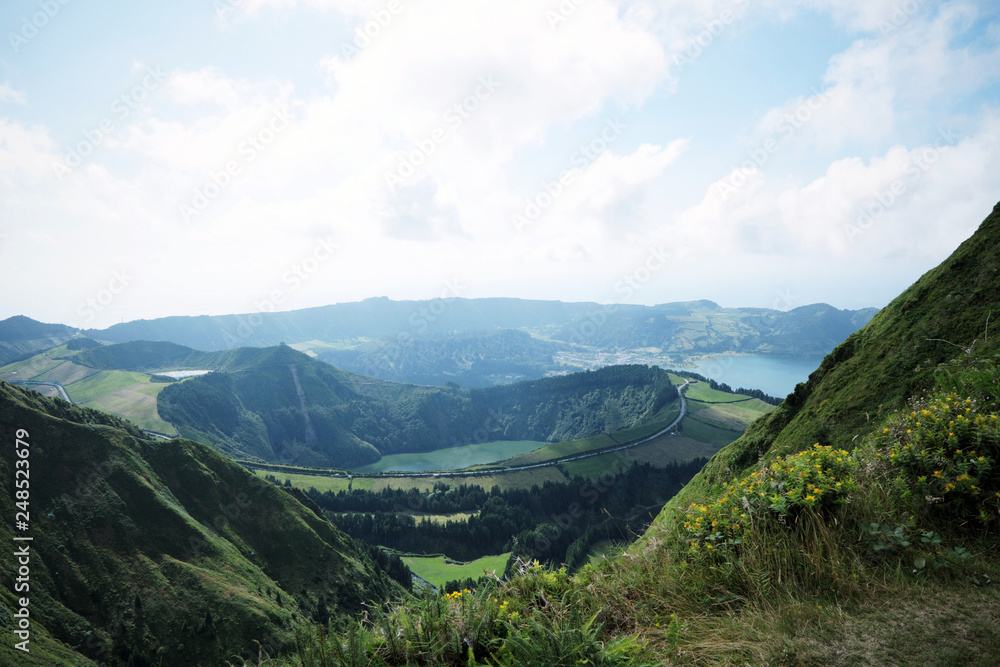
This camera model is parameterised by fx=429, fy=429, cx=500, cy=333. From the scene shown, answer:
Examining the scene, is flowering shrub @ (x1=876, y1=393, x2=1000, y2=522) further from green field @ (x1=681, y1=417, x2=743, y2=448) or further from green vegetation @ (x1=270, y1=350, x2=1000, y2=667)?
green field @ (x1=681, y1=417, x2=743, y2=448)

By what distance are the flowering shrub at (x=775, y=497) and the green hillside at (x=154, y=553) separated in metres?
52.7

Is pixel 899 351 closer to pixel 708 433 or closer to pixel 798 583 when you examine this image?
pixel 798 583

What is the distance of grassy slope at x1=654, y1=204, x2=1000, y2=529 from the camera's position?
16.9 meters

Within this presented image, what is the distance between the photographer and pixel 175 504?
7938 centimetres

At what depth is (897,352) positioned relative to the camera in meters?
19.6

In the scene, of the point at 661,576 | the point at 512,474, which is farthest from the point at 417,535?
the point at 661,576

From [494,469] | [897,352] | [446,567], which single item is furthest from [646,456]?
[897,352]

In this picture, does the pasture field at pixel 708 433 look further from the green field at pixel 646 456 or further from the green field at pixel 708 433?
the green field at pixel 646 456

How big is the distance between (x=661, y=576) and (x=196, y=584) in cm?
8144

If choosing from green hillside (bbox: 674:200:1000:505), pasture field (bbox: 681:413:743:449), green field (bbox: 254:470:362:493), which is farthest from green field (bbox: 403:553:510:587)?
green hillside (bbox: 674:200:1000:505)

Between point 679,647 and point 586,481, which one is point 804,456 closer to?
point 679,647

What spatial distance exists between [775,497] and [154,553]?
89.9 meters

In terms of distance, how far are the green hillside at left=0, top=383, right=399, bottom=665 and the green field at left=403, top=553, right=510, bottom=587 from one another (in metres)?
24.9

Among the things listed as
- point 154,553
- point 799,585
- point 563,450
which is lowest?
point 563,450
